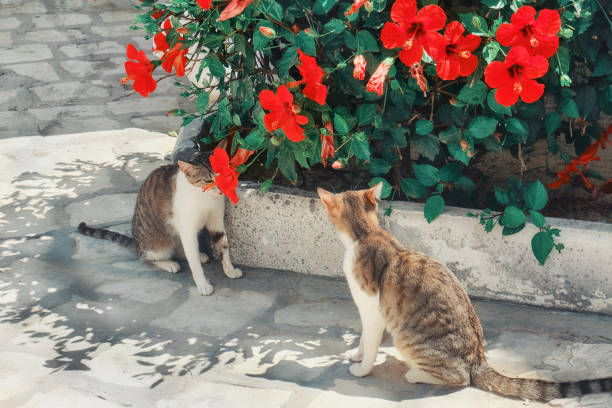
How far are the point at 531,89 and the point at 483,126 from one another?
50 centimetres

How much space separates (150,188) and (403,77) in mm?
1450

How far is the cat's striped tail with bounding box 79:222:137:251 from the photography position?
12.9 feet

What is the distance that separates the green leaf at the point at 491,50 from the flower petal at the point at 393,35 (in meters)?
0.33

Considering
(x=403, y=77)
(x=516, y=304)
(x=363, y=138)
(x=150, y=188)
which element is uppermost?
(x=403, y=77)

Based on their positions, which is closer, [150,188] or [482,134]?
[482,134]

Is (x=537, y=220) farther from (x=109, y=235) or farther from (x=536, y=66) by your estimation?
(x=109, y=235)

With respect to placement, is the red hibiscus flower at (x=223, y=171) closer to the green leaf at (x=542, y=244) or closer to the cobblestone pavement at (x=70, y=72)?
the green leaf at (x=542, y=244)

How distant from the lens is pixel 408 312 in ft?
8.92

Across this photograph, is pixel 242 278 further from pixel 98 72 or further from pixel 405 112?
pixel 98 72

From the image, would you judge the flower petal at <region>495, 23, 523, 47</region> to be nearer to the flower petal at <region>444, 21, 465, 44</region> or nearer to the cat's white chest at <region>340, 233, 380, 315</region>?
the flower petal at <region>444, 21, 465, 44</region>

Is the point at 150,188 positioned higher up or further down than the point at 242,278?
higher up

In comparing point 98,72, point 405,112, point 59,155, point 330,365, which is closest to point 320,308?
point 330,365

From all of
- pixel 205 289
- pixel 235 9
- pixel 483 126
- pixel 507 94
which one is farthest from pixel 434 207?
pixel 235 9

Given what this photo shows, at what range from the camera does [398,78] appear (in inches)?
120
